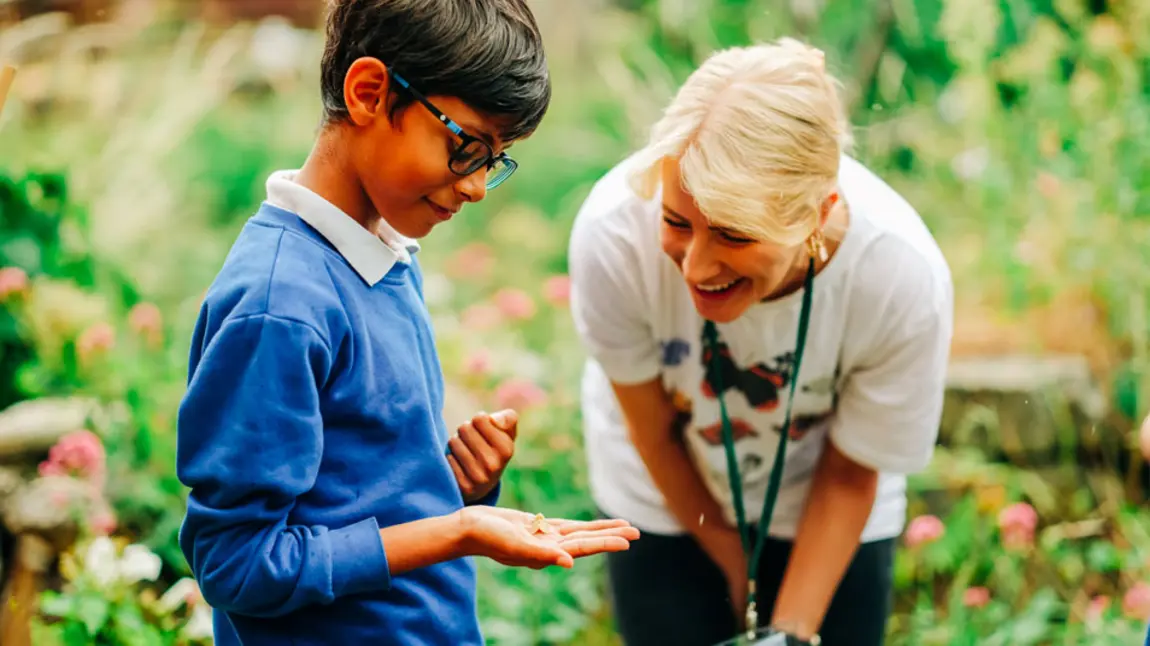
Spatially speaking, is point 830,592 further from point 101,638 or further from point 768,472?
point 101,638

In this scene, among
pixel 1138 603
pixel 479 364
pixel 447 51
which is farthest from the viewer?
pixel 479 364

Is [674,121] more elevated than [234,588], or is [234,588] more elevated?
[674,121]

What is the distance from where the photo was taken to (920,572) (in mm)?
3033

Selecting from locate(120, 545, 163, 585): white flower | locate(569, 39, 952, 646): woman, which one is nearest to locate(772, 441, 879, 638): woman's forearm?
Answer: locate(569, 39, 952, 646): woman

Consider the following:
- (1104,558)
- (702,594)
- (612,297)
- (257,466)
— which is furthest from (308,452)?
(1104,558)

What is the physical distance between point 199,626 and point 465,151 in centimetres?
142

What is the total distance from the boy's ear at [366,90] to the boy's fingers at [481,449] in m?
0.43

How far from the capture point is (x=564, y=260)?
14.4 feet

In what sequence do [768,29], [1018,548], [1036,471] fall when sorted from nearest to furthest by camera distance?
[1018,548]
[1036,471]
[768,29]

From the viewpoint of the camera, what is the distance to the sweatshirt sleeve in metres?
1.17

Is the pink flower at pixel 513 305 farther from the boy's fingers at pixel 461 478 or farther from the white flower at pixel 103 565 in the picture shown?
the boy's fingers at pixel 461 478

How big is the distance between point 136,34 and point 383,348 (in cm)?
420

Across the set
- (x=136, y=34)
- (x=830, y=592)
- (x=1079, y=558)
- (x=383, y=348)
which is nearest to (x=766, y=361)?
(x=830, y=592)

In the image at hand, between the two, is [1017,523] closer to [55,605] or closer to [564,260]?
[564,260]
